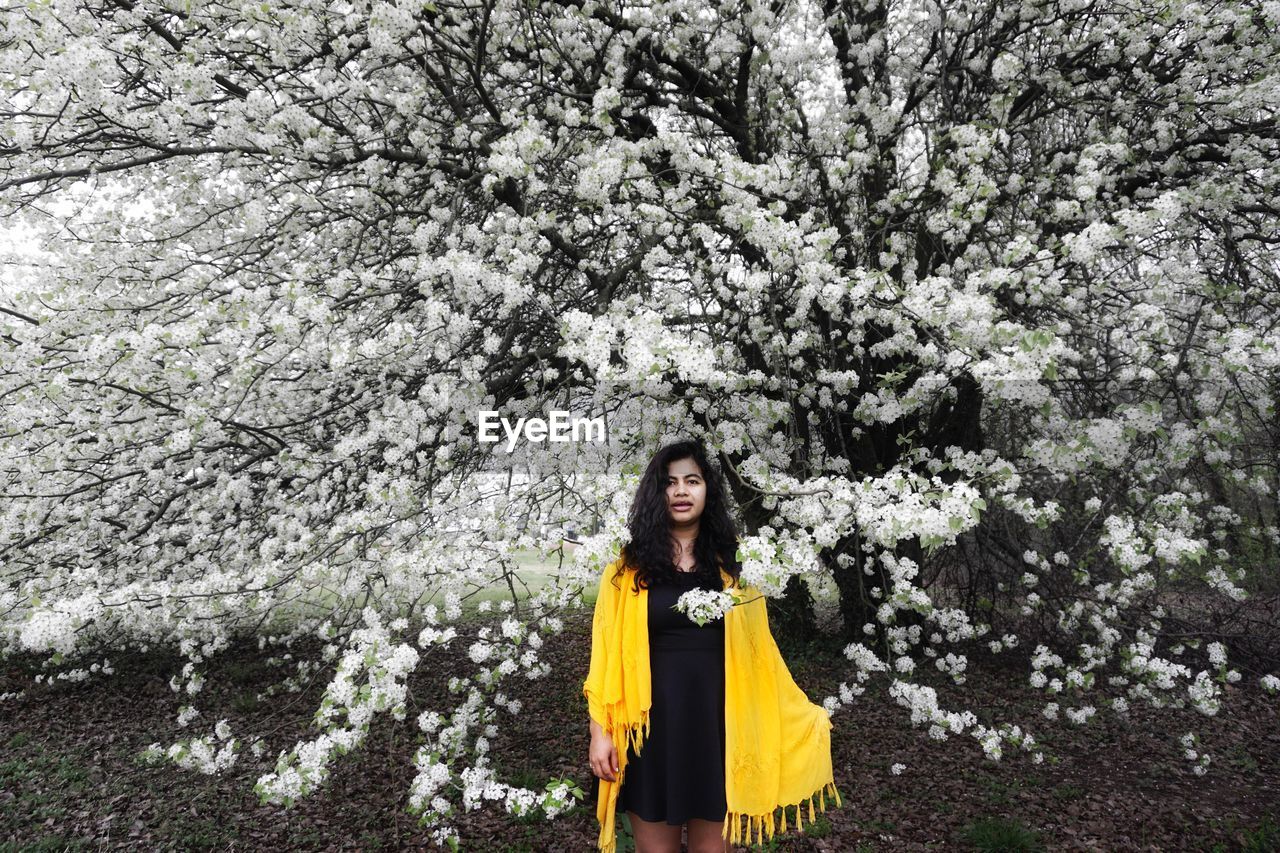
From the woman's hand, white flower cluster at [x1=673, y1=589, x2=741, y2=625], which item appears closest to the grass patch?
the woman's hand

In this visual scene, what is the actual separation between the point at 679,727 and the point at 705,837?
0.37 m

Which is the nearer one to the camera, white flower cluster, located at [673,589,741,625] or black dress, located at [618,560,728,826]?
white flower cluster, located at [673,589,741,625]

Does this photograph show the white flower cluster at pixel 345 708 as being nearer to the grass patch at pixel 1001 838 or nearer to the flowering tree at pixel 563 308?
the flowering tree at pixel 563 308

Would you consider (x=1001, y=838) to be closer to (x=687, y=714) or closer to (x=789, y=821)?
(x=789, y=821)

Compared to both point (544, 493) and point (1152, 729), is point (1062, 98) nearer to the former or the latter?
point (544, 493)

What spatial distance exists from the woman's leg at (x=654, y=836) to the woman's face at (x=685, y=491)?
0.92m

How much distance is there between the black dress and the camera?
220 centimetres

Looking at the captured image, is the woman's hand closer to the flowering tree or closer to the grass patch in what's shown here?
the flowering tree

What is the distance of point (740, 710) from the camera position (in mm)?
2189

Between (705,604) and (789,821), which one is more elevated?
(705,604)

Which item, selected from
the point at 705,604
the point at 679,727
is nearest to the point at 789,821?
the point at 679,727

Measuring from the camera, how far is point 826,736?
2338 millimetres

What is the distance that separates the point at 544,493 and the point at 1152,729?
5461mm

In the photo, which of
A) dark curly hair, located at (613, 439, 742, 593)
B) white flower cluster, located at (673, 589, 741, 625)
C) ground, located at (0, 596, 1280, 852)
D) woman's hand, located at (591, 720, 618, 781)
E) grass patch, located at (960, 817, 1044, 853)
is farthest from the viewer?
ground, located at (0, 596, 1280, 852)
